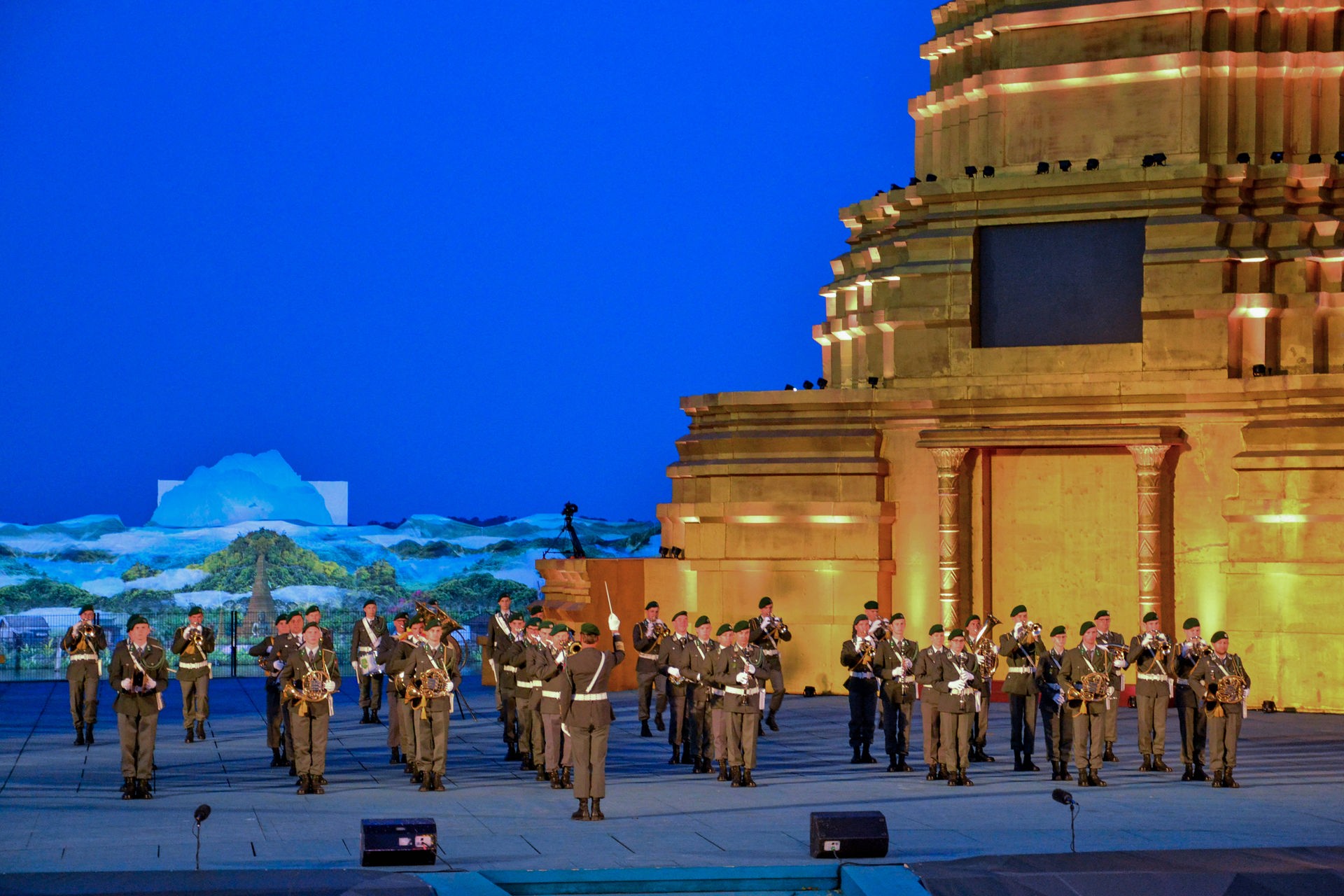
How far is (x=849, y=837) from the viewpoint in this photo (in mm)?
15570

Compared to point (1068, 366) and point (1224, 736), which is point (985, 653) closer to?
point (1224, 736)

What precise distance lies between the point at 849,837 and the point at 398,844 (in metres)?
3.77

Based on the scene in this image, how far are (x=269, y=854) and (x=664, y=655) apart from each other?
31.7ft

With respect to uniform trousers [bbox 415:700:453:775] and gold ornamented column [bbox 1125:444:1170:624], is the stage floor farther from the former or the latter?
gold ornamented column [bbox 1125:444:1170:624]

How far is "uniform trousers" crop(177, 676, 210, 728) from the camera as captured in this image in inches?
1035

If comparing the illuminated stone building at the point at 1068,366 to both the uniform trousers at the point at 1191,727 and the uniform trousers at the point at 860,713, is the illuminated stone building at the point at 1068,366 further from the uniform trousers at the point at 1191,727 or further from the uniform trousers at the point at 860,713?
the uniform trousers at the point at 1191,727

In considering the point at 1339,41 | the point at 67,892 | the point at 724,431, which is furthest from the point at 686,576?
the point at 67,892

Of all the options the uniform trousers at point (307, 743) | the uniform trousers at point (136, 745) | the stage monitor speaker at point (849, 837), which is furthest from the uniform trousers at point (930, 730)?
the uniform trousers at point (136, 745)

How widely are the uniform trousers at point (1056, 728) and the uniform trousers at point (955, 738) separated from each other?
114cm

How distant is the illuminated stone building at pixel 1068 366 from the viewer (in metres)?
30.7

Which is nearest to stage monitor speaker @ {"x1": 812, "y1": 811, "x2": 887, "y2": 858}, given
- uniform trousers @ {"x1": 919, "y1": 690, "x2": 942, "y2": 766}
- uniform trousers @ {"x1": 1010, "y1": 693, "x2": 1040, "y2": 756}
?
uniform trousers @ {"x1": 919, "y1": 690, "x2": 942, "y2": 766}

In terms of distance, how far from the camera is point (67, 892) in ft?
44.6

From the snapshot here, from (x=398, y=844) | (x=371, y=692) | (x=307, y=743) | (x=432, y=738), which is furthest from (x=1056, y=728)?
(x=371, y=692)

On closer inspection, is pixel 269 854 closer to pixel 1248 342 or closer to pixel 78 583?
pixel 1248 342
